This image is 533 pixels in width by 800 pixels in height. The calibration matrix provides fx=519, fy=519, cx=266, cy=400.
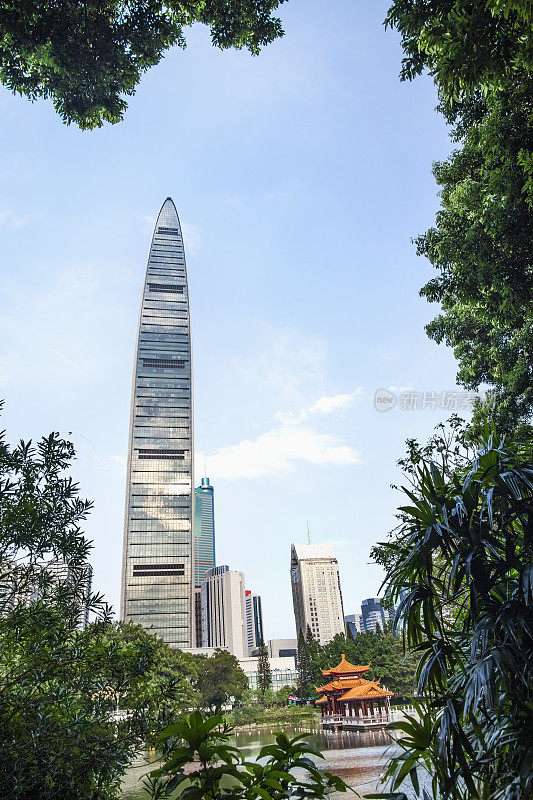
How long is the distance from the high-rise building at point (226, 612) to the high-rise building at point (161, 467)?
145 ft

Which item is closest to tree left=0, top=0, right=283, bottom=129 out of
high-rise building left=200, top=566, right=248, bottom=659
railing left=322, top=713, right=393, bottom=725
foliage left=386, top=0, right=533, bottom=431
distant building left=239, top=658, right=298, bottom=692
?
foliage left=386, top=0, right=533, bottom=431

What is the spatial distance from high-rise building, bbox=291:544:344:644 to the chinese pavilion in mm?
69113

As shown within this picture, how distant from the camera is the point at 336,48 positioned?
9320mm

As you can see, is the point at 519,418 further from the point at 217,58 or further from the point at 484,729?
the point at 217,58

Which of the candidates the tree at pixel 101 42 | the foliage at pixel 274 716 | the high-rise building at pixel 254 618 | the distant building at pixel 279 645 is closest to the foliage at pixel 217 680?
the foliage at pixel 274 716

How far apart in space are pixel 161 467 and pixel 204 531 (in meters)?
86.4

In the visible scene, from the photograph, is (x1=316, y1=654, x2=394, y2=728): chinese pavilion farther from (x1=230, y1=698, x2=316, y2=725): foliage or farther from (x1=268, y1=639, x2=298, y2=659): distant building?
(x1=268, y1=639, x2=298, y2=659): distant building

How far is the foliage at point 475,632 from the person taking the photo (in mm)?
2328

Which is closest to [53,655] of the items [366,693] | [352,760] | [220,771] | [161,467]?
[220,771]

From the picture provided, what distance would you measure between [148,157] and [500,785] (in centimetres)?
1104

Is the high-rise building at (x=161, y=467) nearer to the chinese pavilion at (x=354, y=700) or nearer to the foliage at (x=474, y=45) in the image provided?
the chinese pavilion at (x=354, y=700)

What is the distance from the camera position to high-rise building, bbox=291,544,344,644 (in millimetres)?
94000

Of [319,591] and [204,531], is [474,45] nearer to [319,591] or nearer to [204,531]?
[319,591]

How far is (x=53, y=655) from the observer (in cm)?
272
